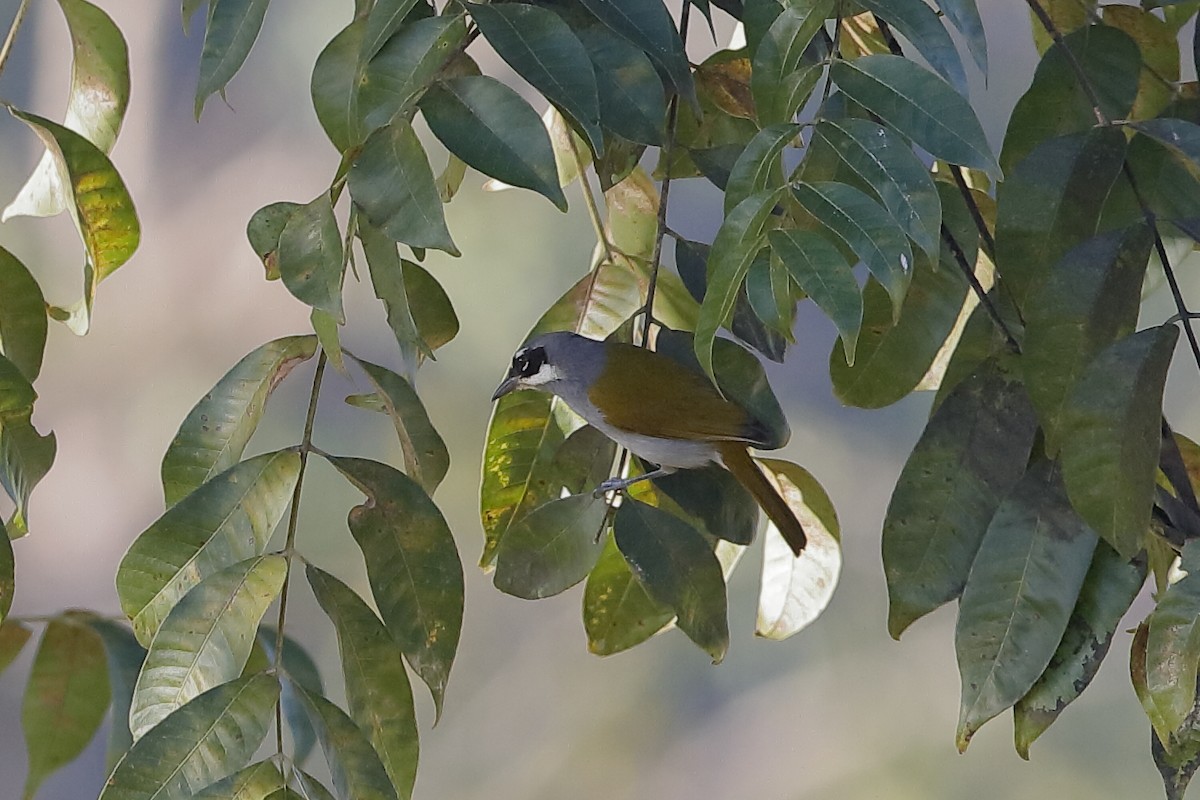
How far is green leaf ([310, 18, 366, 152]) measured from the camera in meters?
0.50

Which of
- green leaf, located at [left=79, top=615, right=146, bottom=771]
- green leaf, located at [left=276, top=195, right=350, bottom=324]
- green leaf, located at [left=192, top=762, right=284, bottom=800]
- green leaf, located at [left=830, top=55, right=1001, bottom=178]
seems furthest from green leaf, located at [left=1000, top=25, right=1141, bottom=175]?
green leaf, located at [left=79, top=615, right=146, bottom=771]

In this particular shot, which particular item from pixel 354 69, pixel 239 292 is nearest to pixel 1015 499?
pixel 354 69

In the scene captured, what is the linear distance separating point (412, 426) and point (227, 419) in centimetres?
10

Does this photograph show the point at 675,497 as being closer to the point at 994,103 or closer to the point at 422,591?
the point at 422,591

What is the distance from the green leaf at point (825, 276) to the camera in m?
0.44

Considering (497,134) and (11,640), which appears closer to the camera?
(497,134)

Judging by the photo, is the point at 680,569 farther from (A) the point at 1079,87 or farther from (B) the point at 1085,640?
(A) the point at 1079,87

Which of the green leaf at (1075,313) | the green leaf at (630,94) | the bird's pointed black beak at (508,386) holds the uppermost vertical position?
the green leaf at (630,94)

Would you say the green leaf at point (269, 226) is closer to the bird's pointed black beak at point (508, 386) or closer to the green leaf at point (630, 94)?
the green leaf at point (630, 94)

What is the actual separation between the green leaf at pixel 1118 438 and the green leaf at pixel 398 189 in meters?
0.28

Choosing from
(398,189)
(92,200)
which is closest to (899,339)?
(398,189)

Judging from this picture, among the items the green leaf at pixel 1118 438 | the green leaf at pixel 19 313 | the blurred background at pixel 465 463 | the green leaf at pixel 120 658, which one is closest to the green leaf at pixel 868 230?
the green leaf at pixel 1118 438

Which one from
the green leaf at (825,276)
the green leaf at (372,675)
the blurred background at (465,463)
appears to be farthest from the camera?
the blurred background at (465,463)

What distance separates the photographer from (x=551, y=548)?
2.10ft
